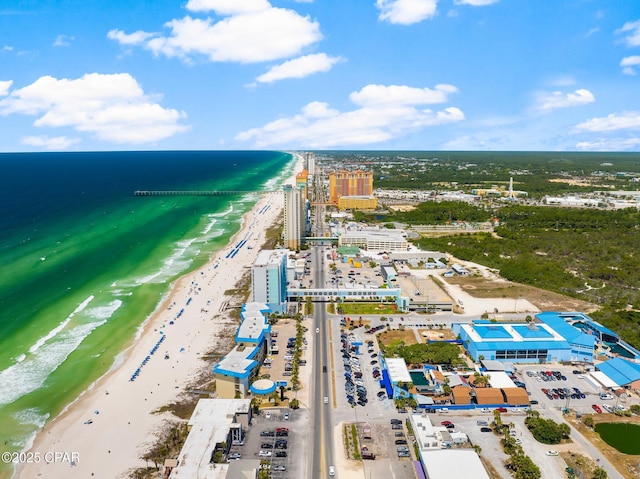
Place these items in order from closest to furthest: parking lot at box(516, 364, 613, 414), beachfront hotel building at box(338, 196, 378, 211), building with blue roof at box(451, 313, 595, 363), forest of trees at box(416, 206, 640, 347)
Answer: parking lot at box(516, 364, 613, 414), building with blue roof at box(451, 313, 595, 363), forest of trees at box(416, 206, 640, 347), beachfront hotel building at box(338, 196, 378, 211)

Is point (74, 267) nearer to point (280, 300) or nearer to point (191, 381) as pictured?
point (280, 300)

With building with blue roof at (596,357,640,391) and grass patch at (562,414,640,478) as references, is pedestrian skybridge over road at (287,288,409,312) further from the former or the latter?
grass patch at (562,414,640,478)

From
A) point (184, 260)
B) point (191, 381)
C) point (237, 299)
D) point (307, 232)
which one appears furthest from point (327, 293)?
point (307, 232)

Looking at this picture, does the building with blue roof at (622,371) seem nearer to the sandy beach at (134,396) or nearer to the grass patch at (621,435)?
the grass patch at (621,435)

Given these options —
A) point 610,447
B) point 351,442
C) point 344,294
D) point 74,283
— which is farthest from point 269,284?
point 610,447

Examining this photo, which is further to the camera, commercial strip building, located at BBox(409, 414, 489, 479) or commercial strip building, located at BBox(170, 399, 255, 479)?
commercial strip building, located at BBox(409, 414, 489, 479)

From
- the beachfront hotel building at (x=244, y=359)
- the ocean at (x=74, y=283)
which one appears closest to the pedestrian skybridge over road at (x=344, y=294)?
the beachfront hotel building at (x=244, y=359)

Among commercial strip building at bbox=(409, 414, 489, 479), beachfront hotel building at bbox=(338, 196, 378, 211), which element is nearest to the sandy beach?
commercial strip building at bbox=(409, 414, 489, 479)
